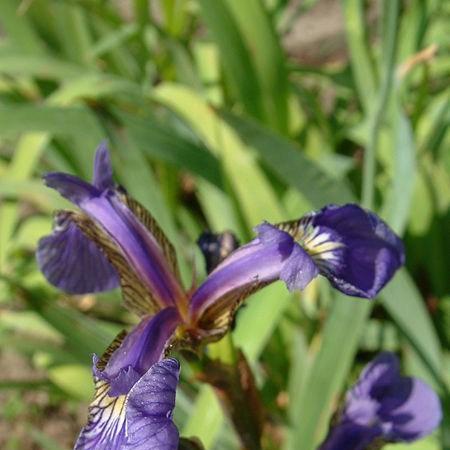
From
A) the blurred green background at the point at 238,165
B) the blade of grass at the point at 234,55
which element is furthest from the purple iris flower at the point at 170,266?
the blade of grass at the point at 234,55

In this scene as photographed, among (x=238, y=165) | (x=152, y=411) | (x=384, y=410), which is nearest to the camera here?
(x=152, y=411)

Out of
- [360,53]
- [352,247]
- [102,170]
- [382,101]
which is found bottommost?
[360,53]

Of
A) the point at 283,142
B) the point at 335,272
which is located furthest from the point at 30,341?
the point at 335,272

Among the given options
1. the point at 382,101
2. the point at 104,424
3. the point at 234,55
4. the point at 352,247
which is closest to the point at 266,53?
the point at 234,55

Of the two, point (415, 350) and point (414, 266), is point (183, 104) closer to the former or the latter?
point (414, 266)

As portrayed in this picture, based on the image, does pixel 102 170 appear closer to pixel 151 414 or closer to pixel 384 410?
pixel 151 414

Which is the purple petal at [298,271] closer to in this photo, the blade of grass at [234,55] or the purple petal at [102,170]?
the purple petal at [102,170]

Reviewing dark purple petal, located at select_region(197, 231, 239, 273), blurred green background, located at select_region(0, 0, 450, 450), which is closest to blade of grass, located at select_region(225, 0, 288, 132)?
blurred green background, located at select_region(0, 0, 450, 450)
